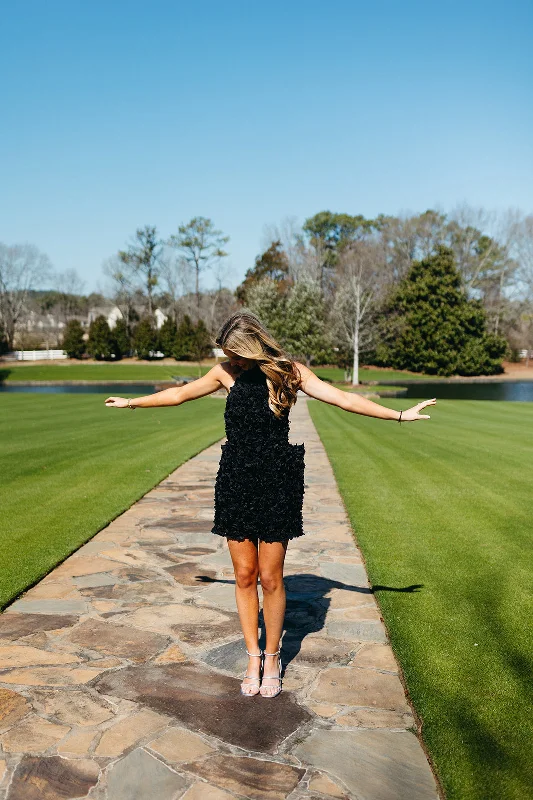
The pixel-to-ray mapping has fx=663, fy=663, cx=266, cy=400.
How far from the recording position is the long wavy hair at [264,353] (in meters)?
3.29

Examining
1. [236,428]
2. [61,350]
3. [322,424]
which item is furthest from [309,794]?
[61,350]

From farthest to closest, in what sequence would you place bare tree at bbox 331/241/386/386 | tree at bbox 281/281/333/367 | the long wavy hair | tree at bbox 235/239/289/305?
tree at bbox 235/239/289/305 → bare tree at bbox 331/241/386/386 → tree at bbox 281/281/333/367 → the long wavy hair

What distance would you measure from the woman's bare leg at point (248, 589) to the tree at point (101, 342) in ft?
208

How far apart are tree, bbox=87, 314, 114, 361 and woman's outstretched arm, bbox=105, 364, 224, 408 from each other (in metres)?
A: 62.7

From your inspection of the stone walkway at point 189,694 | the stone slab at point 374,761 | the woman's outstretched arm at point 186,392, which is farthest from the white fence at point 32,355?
the stone slab at point 374,761

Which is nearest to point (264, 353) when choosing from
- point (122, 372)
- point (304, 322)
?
point (304, 322)

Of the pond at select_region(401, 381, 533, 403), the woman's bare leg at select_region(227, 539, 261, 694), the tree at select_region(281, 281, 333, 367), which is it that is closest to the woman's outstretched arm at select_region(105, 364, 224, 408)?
the woman's bare leg at select_region(227, 539, 261, 694)

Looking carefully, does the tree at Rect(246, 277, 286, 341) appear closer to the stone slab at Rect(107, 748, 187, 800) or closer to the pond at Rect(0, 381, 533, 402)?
the pond at Rect(0, 381, 533, 402)

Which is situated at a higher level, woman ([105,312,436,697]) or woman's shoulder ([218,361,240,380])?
woman's shoulder ([218,361,240,380])

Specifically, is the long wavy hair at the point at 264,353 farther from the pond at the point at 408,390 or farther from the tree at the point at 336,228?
the tree at the point at 336,228

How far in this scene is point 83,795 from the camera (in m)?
2.46

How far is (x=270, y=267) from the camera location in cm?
7050

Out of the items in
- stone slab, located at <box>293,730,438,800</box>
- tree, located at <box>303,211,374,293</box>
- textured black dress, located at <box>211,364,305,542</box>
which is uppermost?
tree, located at <box>303,211,374,293</box>

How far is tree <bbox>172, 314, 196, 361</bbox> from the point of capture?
204 ft
